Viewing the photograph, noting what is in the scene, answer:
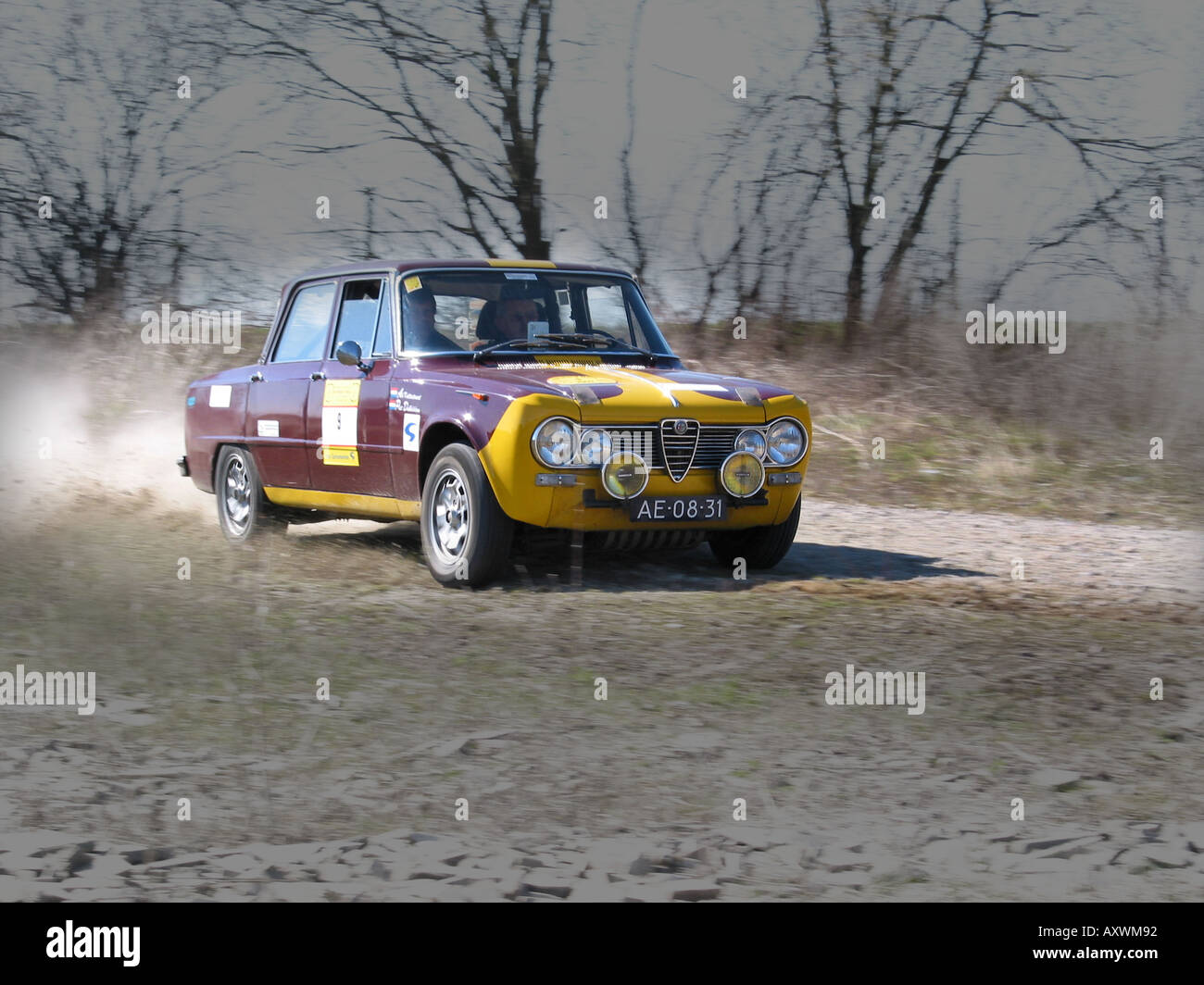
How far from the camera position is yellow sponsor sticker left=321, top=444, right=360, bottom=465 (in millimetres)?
9711

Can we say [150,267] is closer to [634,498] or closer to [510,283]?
[510,283]

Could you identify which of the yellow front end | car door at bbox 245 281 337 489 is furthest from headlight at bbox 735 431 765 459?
car door at bbox 245 281 337 489

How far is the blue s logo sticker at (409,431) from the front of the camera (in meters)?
9.00

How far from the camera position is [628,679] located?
253 inches

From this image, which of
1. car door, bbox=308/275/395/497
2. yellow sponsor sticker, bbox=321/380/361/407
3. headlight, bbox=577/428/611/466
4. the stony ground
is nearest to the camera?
the stony ground

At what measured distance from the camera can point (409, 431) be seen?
9070 mm

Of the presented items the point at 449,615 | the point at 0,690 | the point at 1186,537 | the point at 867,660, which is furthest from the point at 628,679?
the point at 1186,537

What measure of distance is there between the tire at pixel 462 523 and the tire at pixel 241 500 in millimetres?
2306

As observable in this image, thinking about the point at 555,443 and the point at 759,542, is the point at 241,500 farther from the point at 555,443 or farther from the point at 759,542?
the point at 759,542

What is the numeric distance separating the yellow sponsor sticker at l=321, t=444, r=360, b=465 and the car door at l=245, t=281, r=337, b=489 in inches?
8.6

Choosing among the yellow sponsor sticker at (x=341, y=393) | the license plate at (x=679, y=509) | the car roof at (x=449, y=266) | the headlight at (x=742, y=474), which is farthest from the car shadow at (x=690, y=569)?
the car roof at (x=449, y=266)

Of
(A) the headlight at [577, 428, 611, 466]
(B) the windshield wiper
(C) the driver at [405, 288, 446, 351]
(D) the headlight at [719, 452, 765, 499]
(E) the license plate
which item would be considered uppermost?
(C) the driver at [405, 288, 446, 351]

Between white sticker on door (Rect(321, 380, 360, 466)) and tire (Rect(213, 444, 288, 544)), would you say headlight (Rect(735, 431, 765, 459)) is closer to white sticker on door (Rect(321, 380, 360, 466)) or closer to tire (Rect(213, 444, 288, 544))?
white sticker on door (Rect(321, 380, 360, 466))

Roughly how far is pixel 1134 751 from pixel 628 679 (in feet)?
6.59
